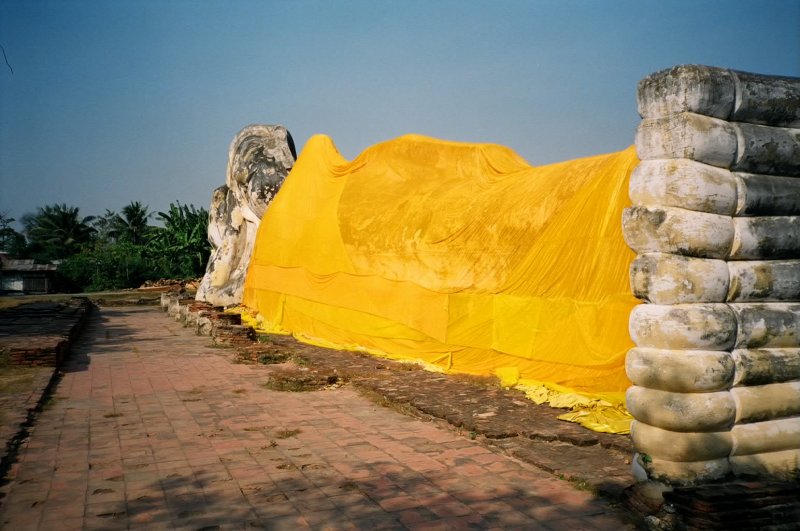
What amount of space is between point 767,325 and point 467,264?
6.14m

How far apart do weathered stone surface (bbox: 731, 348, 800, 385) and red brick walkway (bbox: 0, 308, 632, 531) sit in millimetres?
1179

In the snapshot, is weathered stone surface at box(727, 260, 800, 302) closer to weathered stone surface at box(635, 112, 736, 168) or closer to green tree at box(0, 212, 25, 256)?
weathered stone surface at box(635, 112, 736, 168)

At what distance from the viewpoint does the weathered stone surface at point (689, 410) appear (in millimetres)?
4258

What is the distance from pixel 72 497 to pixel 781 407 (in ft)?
15.2

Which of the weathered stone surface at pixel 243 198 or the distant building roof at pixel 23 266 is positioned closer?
the weathered stone surface at pixel 243 198

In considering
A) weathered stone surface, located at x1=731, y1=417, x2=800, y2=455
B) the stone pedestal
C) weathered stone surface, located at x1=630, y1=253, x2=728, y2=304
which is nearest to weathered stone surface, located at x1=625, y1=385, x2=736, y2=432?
the stone pedestal

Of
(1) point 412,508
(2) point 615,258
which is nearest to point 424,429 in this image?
(1) point 412,508

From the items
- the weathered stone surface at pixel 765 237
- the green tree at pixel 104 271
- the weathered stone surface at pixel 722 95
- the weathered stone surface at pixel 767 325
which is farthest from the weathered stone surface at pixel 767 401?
the green tree at pixel 104 271

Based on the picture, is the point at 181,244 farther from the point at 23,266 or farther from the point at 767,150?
the point at 767,150

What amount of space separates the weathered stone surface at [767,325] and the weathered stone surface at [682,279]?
186 mm

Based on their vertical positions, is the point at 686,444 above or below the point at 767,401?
below

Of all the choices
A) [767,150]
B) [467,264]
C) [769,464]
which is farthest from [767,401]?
[467,264]

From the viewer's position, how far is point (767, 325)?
14.9 ft

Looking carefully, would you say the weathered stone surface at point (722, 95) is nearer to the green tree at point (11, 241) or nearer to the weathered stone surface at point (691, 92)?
the weathered stone surface at point (691, 92)
